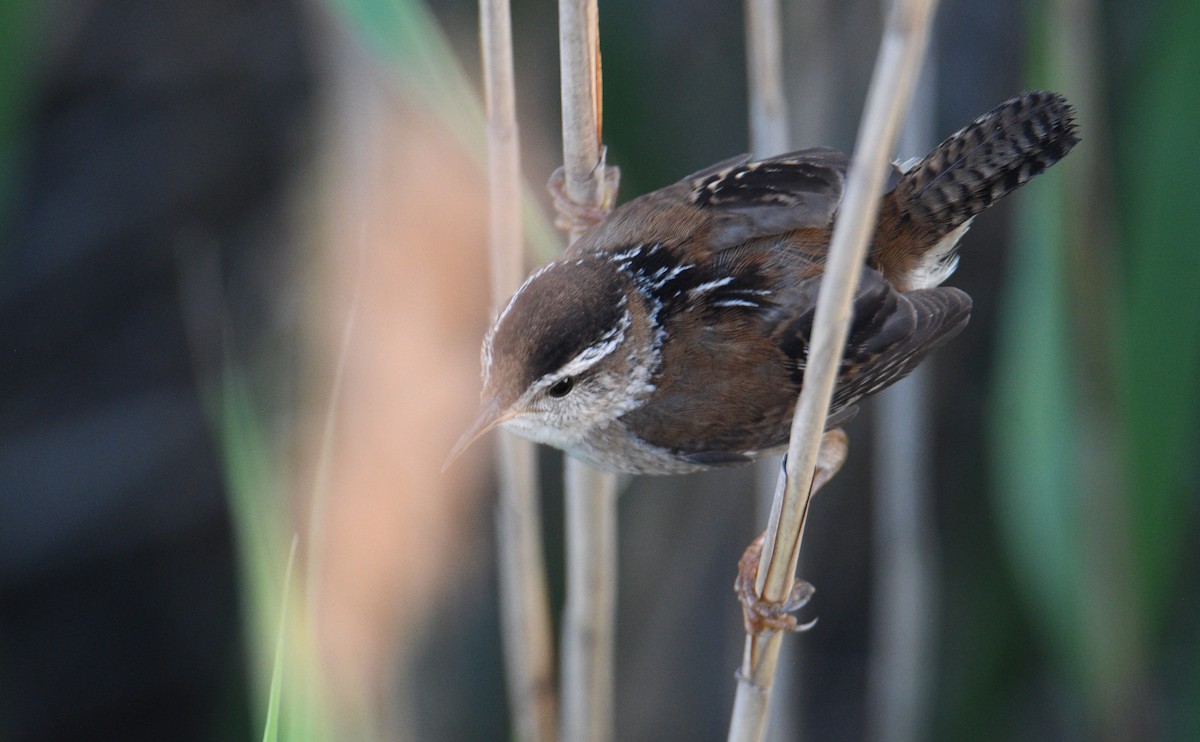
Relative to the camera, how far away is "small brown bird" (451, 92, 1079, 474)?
1685mm

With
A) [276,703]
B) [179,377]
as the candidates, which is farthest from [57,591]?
[276,703]

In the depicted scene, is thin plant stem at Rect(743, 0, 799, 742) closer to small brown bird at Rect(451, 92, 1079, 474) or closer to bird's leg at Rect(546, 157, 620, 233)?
small brown bird at Rect(451, 92, 1079, 474)

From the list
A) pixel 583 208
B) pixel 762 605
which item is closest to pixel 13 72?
pixel 583 208

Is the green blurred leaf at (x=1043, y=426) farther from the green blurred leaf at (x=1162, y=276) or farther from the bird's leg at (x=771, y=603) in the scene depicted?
the bird's leg at (x=771, y=603)

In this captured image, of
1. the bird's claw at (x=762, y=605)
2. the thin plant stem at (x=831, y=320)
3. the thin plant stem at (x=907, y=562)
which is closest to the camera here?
the thin plant stem at (x=831, y=320)

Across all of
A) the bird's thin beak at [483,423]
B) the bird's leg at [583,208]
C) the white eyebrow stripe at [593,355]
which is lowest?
the bird's thin beak at [483,423]

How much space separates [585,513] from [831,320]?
0.75 m

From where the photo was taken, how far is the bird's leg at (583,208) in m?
1.92

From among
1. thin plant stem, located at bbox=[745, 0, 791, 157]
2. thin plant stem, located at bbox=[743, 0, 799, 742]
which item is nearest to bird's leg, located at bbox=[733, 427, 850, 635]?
thin plant stem, located at bbox=[743, 0, 799, 742]

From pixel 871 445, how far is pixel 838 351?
1.86 m

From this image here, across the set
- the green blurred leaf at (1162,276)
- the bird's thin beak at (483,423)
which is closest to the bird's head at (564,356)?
the bird's thin beak at (483,423)

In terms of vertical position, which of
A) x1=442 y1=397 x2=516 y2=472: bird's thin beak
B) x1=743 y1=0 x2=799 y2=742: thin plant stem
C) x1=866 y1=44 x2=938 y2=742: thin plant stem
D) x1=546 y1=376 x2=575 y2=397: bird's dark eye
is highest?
x1=743 y1=0 x2=799 y2=742: thin plant stem

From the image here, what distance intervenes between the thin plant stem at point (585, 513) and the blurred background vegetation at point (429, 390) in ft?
0.63

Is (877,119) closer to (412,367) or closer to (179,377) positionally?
(412,367)
